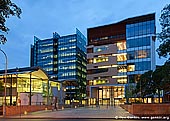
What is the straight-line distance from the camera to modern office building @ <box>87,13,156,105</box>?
119750 millimetres

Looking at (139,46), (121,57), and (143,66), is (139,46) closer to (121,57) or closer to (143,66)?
(143,66)

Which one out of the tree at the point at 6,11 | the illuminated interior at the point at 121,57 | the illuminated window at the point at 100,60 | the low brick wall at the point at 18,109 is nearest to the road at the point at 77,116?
the low brick wall at the point at 18,109

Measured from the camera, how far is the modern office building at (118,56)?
119750 millimetres

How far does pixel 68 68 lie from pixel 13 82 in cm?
13072

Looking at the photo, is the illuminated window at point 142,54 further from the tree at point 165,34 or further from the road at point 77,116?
the tree at point 165,34

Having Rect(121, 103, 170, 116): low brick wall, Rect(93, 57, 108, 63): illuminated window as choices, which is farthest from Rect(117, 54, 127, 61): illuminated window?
Rect(121, 103, 170, 116): low brick wall

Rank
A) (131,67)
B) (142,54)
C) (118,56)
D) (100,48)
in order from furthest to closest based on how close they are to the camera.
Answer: (100,48) < (118,56) < (131,67) < (142,54)

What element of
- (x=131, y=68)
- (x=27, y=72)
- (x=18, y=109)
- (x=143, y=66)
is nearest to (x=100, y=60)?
(x=131, y=68)

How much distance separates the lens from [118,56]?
131500 millimetres

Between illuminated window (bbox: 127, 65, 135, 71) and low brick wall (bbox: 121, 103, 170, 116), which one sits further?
illuminated window (bbox: 127, 65, 135, 71)

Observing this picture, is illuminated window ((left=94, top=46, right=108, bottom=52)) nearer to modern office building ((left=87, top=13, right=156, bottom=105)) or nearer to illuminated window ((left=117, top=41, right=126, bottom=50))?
modern office building ((left=87, top=13, right=156, bottom=105))

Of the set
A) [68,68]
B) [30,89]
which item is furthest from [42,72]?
[68,68]

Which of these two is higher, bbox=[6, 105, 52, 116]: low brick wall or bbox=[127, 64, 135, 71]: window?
bbox=[127, 64, 135, 71]: window

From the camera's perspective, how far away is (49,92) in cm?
8031
